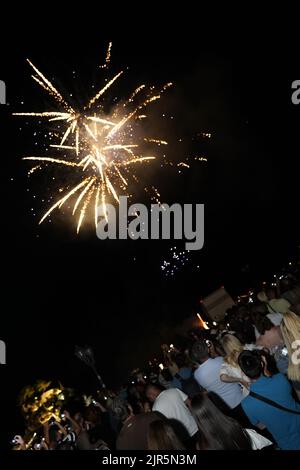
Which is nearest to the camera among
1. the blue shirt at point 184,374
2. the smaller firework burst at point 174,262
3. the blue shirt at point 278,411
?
the blue shirt at point 278,411

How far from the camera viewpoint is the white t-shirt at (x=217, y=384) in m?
5.78

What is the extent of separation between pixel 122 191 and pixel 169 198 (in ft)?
93.8

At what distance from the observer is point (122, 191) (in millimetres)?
17312

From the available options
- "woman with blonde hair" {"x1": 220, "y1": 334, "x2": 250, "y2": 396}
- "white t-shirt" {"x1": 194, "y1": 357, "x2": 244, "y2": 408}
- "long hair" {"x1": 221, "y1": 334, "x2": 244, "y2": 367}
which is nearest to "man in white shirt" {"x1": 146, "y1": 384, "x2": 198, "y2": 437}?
"white t-shirt" {"x1": 194, "y1": 357, "x2": 244, "y2": 408}

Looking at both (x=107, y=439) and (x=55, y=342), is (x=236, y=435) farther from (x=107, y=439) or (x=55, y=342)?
(x=55, y=342)

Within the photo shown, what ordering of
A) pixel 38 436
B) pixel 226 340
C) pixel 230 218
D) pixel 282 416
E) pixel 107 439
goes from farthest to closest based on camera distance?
pixel 230 218 < pixel 38 436 < pixel 107 439 < pixel 226 340 < pixel 282 416

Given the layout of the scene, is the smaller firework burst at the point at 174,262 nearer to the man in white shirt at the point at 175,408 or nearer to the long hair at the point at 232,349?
the long hair at the point at 232,349

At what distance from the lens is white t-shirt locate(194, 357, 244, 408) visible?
578 centimetres

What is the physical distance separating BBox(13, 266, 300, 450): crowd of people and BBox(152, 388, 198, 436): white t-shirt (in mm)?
12

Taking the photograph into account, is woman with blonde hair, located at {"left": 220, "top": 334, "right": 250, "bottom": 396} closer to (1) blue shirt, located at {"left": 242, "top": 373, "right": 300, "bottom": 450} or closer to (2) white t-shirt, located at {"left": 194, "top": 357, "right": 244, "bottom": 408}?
(2) white t-shirt, located at {"left": 194, "top": 357, "right": 244, "bottom": 408}

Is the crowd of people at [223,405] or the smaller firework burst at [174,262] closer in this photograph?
the crowd of people at [223,405]

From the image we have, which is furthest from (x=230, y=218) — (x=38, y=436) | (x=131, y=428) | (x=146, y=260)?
(x=131, y=428)

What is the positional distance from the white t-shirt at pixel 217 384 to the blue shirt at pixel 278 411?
1722mm

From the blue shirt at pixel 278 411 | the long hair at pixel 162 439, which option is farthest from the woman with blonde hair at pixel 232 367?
the long hair at pixel 162 439
